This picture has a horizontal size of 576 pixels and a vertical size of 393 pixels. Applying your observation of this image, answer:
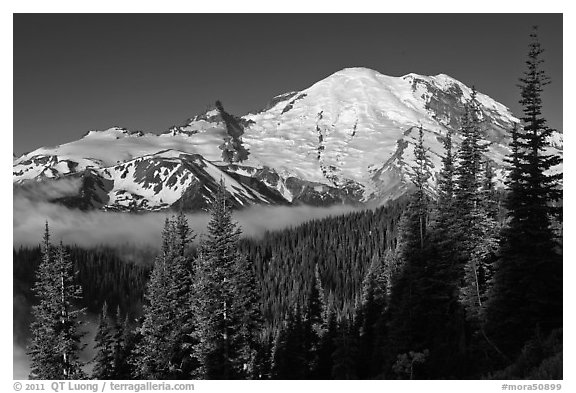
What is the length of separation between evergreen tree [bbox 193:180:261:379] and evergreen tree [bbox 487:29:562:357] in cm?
1356

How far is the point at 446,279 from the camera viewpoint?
30406 mm

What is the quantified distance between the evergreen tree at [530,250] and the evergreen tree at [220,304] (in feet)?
44.5

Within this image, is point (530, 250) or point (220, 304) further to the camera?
point (220, 304)

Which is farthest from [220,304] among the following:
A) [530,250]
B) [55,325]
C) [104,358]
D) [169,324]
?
[104,358]

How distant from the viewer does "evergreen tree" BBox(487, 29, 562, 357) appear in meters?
21.3

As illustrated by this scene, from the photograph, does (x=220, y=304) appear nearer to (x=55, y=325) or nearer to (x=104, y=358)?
(x=55, y=325)

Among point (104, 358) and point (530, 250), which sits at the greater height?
point (530, 250)

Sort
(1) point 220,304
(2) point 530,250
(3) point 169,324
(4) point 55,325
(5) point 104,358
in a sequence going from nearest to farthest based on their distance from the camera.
A: (2) point 530,250 < (1) point 220,304 < (4) point 55,325 < (3) point 169,324 < (5) point 104,358

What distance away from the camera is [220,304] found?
30547 mm

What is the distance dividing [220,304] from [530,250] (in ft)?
53.0

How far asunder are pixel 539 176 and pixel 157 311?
22379mm
